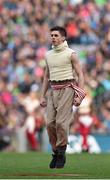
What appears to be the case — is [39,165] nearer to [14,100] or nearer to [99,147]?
[99,147]

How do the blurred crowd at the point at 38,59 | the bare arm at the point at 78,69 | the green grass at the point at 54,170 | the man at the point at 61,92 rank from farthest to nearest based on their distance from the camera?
1. the blurred crowd at the point at 38,59
2. the man at the point at 61,92
3. the bare arm at the point at 78,69
4. the green grass at the point at 54,170

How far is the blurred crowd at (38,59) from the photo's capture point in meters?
22.2

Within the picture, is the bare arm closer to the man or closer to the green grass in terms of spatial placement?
the man

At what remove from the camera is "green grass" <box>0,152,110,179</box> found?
11315 millimetres

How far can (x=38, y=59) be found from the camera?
85.6 ft

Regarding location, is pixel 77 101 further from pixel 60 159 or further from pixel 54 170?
pixel 54 170

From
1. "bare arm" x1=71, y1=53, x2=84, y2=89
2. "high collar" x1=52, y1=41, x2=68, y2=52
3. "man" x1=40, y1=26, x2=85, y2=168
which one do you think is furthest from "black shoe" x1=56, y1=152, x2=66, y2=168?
"high collar" x1=52, y1=41, x2=68, y2=52

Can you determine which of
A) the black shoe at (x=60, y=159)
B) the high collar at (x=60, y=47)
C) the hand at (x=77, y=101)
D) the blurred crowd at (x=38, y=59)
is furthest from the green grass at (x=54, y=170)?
the blurred crowd at (x=38, y=59)

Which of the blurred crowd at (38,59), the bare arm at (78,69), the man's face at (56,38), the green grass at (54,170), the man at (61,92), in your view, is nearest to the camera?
the green grass at (54,170)

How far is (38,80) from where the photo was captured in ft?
81.9

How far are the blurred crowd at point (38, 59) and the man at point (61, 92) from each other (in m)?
8.23

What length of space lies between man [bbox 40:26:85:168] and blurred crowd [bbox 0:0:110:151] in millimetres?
8228

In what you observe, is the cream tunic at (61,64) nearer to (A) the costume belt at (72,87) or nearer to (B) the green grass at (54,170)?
(A) the costume belt at (72,87)

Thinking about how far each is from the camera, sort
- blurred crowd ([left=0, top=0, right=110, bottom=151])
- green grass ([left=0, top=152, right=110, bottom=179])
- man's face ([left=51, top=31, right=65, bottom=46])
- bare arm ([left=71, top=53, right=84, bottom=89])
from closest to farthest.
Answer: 1. green grass ([left=0, top=152, right=110, bottom=179])
2. bare arm ([left=71, top=53, right=84, bottom=89])
3. man's face ([left=51, top=31, right=65, bottom=46])
4. blurred crowd ([left=0, top=0, right=110, bottom=151])
